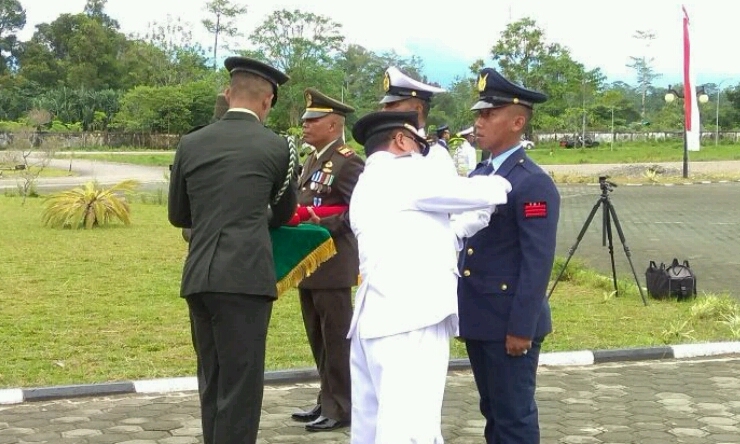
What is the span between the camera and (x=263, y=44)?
2520 inches

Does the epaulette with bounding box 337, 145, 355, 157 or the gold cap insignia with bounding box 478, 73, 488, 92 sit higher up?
the gold cap insignia with bounding box 478, 73, 488, 92

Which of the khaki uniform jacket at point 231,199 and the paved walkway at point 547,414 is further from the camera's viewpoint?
the paved walkway at point 547,414

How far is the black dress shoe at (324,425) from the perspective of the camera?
18.6 feet

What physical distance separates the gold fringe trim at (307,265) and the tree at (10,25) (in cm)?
9697

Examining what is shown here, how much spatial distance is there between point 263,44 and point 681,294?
56.3m

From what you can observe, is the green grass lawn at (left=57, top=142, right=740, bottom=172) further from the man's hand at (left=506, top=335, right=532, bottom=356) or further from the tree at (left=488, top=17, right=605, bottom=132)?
the man's hand at (left=506, top=335, right=532, bottom=356)

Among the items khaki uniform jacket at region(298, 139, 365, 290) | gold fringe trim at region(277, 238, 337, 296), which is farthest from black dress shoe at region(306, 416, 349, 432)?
gold fringe trim at region(277, 238, 337, 296)

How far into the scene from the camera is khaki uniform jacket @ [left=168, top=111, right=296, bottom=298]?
14.3 feet

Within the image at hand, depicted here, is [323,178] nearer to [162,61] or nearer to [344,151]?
[344,151]

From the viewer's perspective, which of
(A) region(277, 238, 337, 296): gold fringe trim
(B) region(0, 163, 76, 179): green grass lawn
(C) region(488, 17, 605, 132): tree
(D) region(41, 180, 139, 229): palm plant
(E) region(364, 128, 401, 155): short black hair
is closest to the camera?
(E) region(364, 128, 401, 155): short black hair

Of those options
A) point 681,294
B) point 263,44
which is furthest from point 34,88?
point 681,294

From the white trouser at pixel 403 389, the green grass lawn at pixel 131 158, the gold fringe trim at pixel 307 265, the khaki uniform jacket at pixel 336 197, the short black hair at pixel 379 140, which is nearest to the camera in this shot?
the white trouser at pixel 403 389

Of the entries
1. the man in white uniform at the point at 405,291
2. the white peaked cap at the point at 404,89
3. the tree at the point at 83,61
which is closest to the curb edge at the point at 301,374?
the white peaked cap at the point at 404,89

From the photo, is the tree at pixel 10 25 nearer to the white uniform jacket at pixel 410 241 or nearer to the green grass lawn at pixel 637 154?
the green grass lawn at pixel 637 154
